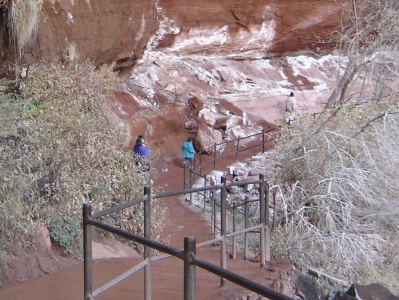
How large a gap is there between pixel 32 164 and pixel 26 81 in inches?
155

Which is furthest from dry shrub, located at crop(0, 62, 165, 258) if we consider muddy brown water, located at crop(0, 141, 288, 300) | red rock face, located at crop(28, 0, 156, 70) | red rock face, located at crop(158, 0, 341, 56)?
red rock face, located at crop(158, 0, 341, 56)

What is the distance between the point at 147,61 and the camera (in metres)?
18.1

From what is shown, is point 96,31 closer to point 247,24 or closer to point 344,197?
point 344,197

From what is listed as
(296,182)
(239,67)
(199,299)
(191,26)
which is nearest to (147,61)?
(191,26)

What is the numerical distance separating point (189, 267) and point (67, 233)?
13.3ft

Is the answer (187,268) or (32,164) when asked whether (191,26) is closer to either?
(32,164)

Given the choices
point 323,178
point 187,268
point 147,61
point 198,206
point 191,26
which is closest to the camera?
point 187,268

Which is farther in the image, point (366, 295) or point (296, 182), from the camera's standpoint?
point (296, 182)

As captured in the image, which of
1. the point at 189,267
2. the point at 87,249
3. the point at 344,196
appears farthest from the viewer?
the point at 344,196

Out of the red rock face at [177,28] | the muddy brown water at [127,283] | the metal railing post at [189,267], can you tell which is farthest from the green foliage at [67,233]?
the red rock face at [177,28]

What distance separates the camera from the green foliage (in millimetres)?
6344

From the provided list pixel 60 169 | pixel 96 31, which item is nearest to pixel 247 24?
pixel 96 31

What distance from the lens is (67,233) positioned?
254 inches

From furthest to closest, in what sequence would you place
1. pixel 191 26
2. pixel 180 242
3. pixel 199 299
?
pixel 191 26 < pixel 180 242 < pixel 199 299
